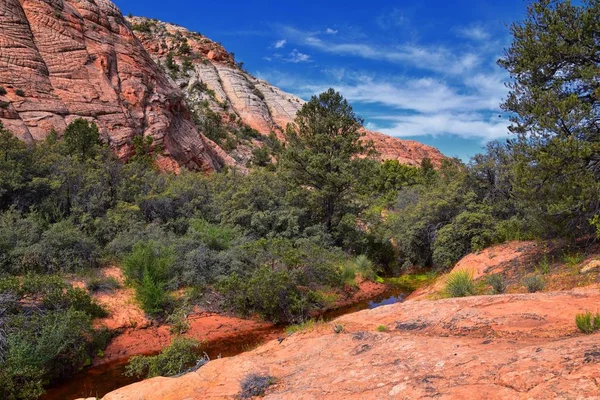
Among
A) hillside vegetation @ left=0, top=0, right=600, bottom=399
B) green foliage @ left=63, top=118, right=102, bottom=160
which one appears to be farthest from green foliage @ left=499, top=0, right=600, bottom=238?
green foliage @ left=63, top=118, right=102, bottom=160

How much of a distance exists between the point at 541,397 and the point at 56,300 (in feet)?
35.5

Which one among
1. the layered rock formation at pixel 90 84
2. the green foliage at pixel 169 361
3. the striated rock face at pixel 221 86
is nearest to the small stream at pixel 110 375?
the green foliage at pixel 169 361

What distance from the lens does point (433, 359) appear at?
4.58 m

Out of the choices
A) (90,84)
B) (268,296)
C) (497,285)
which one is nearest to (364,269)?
(268,296)

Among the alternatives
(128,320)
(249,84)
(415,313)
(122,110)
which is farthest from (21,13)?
(249,84)

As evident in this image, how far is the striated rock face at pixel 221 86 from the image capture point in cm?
5622

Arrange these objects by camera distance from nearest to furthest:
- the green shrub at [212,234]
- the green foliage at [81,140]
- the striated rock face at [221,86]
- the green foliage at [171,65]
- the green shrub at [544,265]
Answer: the green shrub at [544,265] → the green shrub at [212,234] → the green foliage at [81,140] → the striated rock face at [221,86] → the green foliage at [171,65]

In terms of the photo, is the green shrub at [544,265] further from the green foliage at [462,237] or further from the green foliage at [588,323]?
the green foliage at [588,323]

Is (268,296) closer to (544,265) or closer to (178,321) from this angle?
(178,321)

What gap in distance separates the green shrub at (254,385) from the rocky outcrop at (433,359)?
0.42 feet

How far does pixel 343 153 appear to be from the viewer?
19906 mm

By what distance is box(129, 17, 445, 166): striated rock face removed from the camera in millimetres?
56219

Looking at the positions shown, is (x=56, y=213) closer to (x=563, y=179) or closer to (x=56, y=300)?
(x=56, y=300)

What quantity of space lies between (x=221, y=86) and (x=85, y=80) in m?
33.8
